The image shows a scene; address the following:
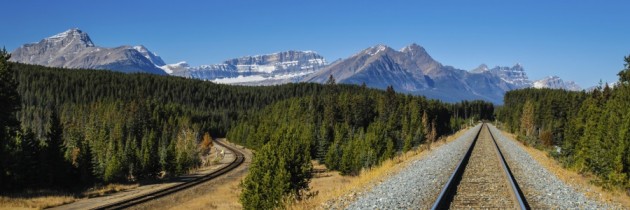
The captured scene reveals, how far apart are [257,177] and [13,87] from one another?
27.9 m

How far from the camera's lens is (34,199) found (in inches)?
1430

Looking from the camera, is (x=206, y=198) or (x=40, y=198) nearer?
(x=40, y=198)

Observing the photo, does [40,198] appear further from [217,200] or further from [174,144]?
[174,144]

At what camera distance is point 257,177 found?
2517 cm

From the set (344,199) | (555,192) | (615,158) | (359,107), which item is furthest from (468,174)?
(359,107)

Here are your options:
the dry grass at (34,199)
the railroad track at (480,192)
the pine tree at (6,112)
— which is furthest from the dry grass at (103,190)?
the railroad track at (480,192)

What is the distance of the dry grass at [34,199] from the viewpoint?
3334 cm

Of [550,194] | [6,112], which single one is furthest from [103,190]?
[550,194]

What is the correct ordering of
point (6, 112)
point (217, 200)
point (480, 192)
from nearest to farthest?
point (480, 192) < point (6, 112) < point (217, 200)

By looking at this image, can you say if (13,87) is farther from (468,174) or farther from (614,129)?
(614,129)

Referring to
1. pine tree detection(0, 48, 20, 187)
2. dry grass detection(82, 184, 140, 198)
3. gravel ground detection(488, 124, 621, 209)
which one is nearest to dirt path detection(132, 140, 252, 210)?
dry grass detection(82, 184, 140, 198)

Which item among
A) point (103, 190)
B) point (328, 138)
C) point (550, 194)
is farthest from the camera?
→ point (328, 138)

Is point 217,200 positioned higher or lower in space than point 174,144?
lower

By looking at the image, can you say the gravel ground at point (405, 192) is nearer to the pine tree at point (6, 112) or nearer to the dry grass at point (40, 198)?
the dry grass at point (40, 198)
